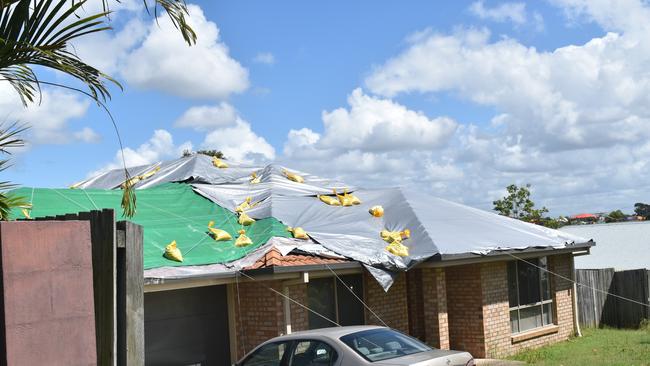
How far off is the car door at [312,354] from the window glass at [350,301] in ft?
18.6

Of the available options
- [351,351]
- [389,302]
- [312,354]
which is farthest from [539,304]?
[351,351]

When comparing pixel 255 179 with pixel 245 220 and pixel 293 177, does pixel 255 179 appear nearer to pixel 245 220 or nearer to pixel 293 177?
pixel 293 177

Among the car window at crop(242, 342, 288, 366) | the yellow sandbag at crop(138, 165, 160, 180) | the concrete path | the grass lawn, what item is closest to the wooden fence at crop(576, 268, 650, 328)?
the grass lawn

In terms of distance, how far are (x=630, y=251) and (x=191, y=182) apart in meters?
23.3

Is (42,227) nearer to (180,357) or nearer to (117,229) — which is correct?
(117,229)

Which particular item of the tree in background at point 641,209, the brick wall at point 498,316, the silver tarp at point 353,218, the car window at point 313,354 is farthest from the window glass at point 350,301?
the tree in background at point 641,209

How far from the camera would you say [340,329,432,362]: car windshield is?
31.0 ft

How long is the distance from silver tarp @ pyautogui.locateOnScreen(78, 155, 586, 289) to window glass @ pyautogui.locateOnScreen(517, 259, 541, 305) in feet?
2.62

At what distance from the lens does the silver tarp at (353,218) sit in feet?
49.1

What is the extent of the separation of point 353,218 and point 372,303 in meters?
1.99

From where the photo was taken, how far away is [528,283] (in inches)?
743

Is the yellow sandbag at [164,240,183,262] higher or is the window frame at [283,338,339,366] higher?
the yellow sandbag at [164,240,183,262]

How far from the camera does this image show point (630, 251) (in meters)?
34.9

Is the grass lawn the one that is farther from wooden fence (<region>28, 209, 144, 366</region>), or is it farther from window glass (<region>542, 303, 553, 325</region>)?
wooden fence (<region>28, 209, 144, 366</region>)
